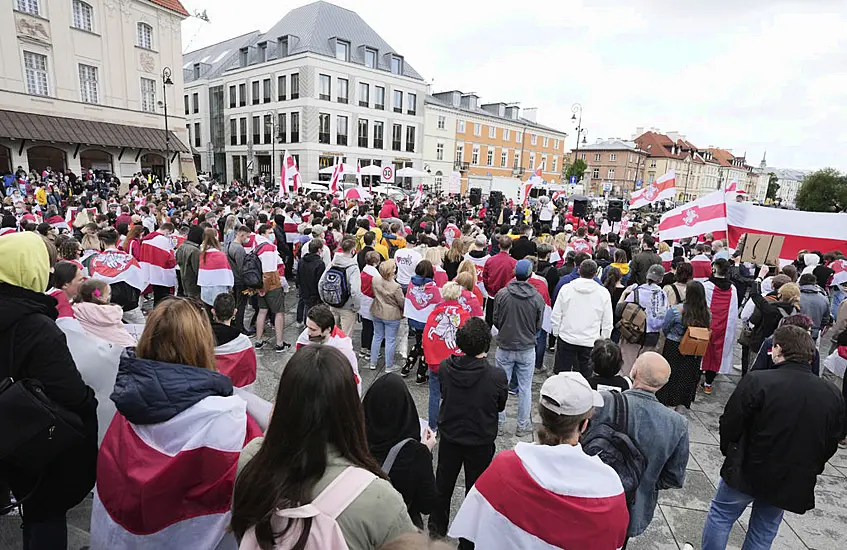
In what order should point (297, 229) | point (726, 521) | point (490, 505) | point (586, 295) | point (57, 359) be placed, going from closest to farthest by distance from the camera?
point (490, 505) < point (57, 359) < point (726, 521) < point (586, 295) < point (297, 229)

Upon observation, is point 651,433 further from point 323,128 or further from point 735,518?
point 323,128

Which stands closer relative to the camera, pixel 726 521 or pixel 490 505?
pixel 490 505

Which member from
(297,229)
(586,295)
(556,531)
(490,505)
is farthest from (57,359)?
(297,229)

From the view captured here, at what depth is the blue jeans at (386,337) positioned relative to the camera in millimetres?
6430

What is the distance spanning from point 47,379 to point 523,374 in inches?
165

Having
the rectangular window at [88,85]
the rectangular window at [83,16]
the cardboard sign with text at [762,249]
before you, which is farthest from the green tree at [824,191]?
the rectangular window at [83,16]

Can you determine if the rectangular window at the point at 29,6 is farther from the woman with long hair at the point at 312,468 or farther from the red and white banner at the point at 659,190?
the woman with long hair at the point at 312,468

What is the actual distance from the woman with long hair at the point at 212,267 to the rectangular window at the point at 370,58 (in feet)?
134

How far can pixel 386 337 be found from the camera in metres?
6.47

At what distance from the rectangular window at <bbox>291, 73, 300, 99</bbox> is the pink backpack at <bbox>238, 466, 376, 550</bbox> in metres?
43.0

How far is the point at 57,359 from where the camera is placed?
2.38m

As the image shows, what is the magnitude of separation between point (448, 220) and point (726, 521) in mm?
10803

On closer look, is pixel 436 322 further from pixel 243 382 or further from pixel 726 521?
pixel 726 521

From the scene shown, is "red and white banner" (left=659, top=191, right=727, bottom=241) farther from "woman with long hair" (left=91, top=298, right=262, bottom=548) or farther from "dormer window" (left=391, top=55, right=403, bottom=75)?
"dormer window" (left=391, top=55, right=403, bottom=75)
